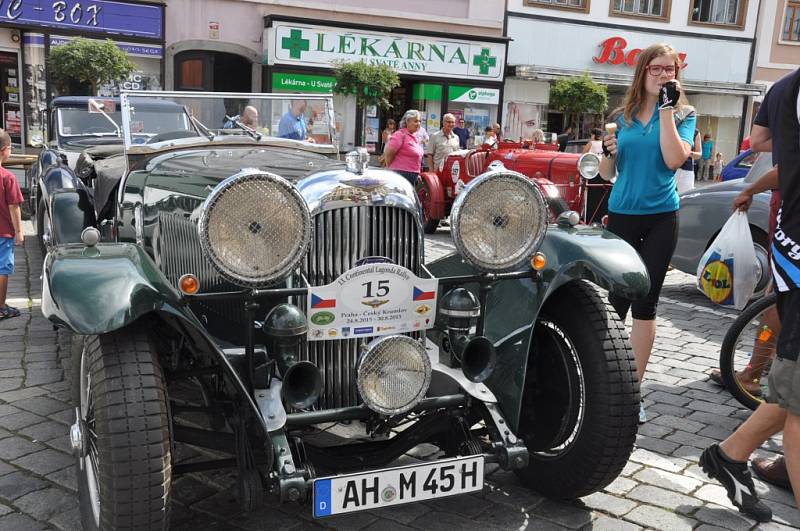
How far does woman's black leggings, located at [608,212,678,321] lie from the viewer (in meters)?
3.60

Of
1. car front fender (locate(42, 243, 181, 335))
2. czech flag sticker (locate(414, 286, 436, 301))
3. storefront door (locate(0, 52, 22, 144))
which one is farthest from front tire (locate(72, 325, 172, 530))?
storefront door (locate(0, 52, 22, 144))

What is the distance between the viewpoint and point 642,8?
23.3 meters

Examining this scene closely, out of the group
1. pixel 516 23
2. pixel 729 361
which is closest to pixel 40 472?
pixel 729 361

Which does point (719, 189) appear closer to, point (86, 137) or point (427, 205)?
point (427, 205)

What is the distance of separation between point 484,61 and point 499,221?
19181 mm

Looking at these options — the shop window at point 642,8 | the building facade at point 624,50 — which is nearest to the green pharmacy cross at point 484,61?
the building facade at point 624,50

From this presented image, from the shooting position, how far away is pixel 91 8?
16609 mm

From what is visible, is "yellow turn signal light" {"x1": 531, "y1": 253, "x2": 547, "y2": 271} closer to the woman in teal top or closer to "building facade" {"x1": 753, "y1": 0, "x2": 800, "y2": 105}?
the woman in teal top

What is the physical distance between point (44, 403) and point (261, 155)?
66.5 inches

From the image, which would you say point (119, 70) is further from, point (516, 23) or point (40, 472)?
point (40, 472)

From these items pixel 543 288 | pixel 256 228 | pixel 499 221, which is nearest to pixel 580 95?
pixel 543 288

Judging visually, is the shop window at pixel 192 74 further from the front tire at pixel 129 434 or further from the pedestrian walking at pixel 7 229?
the front tire at pixel 129 434

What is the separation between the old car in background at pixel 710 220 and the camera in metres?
6.16

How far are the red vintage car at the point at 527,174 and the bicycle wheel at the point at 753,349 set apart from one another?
183 inches
